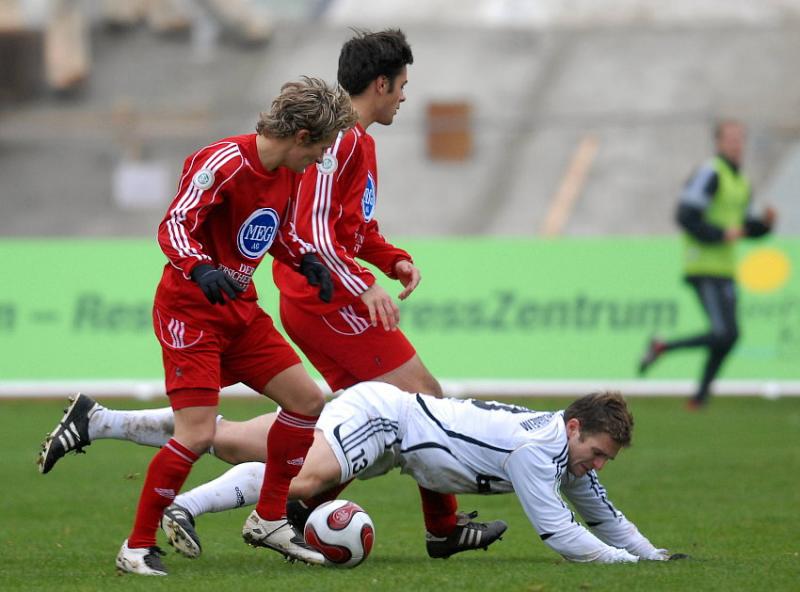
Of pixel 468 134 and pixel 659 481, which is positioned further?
pixel 468 134

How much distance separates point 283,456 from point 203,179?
1278 mm

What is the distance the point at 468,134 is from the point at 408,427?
19848mm

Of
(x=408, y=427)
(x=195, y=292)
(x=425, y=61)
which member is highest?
(x=425, y=61)

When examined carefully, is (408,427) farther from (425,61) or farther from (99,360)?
(425,61)

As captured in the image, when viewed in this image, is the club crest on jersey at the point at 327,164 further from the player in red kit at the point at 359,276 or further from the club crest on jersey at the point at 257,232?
the club crest on jersey at the point at 257,232

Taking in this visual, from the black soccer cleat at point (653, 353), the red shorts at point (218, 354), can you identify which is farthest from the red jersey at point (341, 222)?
the black soccer cleat at point (653, 353)

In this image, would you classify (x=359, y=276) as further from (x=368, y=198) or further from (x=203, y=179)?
(x=203, y=179)

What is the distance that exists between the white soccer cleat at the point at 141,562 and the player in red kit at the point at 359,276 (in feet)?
3.18

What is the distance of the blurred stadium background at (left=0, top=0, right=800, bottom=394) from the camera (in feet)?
81.1

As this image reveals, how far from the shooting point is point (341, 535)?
237 inches

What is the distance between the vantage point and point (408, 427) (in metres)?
6.23

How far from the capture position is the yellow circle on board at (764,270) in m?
14.5

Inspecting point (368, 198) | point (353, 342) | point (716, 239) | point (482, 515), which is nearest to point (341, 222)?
point (368, 198)

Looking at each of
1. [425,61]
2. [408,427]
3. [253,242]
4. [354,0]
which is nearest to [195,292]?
[253,242]
